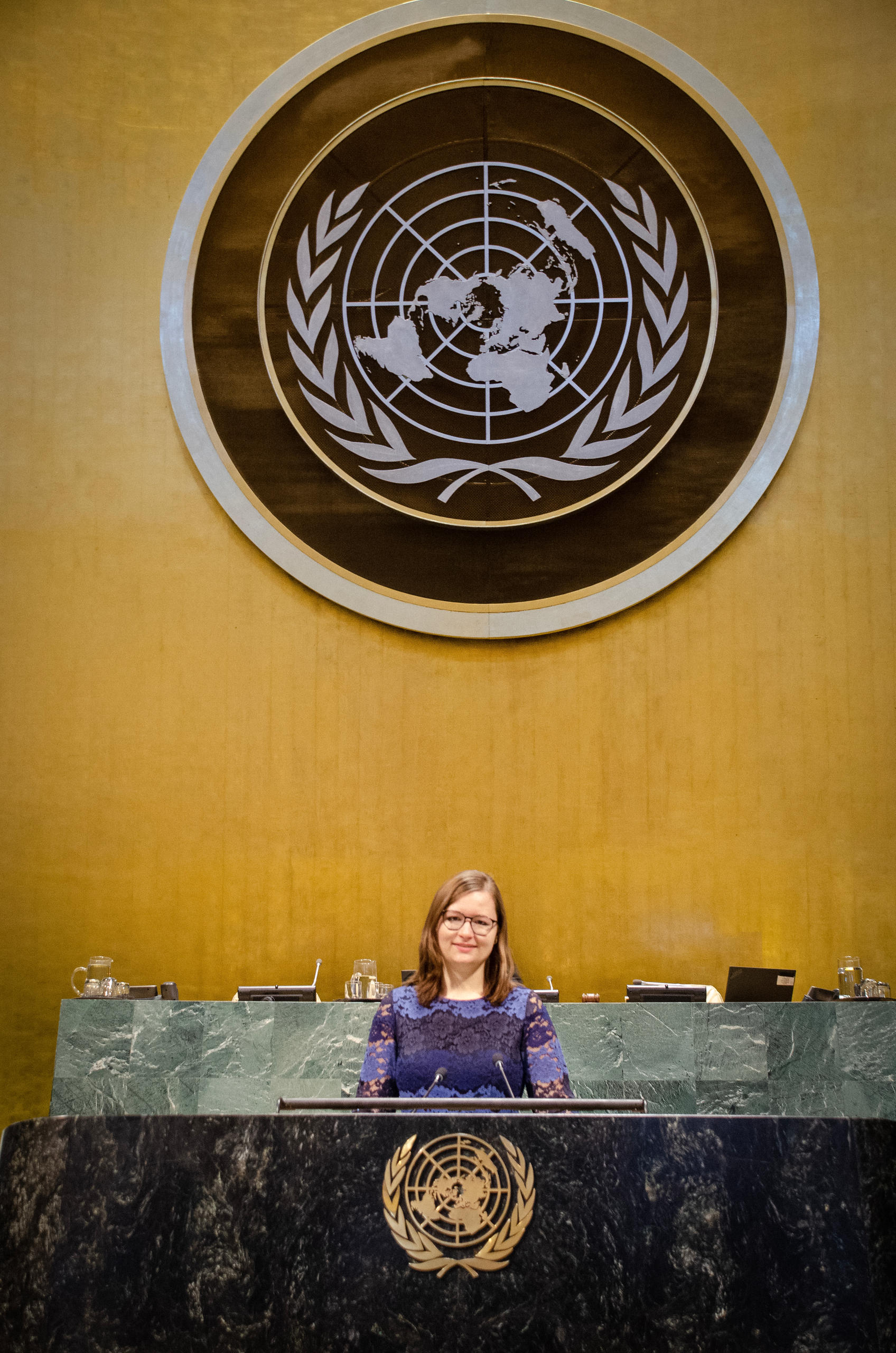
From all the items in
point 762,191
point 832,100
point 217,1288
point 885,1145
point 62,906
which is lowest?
point 217,1288

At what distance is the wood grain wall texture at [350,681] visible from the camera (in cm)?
476

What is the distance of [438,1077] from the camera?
216cm

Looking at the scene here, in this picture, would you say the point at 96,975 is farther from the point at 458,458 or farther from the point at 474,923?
the point at 458,458

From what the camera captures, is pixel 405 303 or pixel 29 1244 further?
pixel 405 303

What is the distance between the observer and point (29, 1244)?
1685 millimetres

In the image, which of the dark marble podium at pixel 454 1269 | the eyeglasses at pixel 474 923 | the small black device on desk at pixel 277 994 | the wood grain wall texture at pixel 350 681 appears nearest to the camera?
the dark marble podium at pixel 454 1269

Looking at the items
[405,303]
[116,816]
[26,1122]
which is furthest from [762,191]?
[26,1122]

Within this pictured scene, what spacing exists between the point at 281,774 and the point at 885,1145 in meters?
3.49

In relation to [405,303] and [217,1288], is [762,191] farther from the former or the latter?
[217,1288]

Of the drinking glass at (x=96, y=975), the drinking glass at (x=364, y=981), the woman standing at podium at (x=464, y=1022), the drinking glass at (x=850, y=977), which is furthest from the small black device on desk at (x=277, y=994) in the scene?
the drinking glass at (x=850, y=977)

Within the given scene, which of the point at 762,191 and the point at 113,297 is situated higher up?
the point at 762,191

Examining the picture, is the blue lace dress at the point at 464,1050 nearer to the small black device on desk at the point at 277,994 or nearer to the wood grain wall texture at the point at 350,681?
the small black device on desk at the point at 277,994

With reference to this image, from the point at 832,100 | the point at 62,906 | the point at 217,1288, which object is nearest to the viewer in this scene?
the point at 217,1288

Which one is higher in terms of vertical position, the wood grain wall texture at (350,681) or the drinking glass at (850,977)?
the wood grain wall texture at (350,681)
